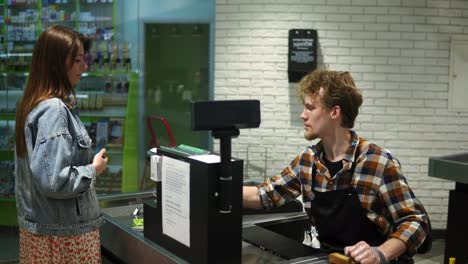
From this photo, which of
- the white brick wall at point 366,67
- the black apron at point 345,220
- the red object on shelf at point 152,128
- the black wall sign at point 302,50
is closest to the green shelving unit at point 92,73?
the red object on shelf at point 152,128

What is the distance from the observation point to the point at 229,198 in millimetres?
1491

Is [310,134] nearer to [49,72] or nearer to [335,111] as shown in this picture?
[335,111]

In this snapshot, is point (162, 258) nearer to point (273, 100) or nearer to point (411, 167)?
point (273, 100)

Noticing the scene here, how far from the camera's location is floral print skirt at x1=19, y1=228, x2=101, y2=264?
1.86m

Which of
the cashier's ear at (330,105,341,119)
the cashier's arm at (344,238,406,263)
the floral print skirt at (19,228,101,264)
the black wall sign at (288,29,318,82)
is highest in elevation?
the black wall sign at (288,29,318,82)

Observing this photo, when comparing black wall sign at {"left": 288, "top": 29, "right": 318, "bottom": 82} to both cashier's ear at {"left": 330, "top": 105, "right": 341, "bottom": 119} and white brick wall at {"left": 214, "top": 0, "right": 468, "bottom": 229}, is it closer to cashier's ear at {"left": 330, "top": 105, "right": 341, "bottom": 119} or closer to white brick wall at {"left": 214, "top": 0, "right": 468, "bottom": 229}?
white brick wall at {"left": 214, "top": 0, "right": 468, "bottom": 229}

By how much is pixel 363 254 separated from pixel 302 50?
3692 mm

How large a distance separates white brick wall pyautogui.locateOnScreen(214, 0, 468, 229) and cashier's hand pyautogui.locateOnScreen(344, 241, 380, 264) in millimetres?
3664

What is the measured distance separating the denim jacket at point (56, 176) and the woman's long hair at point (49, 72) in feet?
0.15

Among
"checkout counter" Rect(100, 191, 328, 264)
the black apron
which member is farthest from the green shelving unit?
the black apron

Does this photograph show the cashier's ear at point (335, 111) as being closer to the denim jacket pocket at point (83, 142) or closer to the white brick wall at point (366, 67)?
the denim jacket pocket at point (83, 142)

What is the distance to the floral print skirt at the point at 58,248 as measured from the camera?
1.86m

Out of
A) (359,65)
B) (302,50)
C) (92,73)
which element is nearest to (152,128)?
(92,73)

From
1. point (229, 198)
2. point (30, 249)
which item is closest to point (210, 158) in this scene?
point (229, 198)
